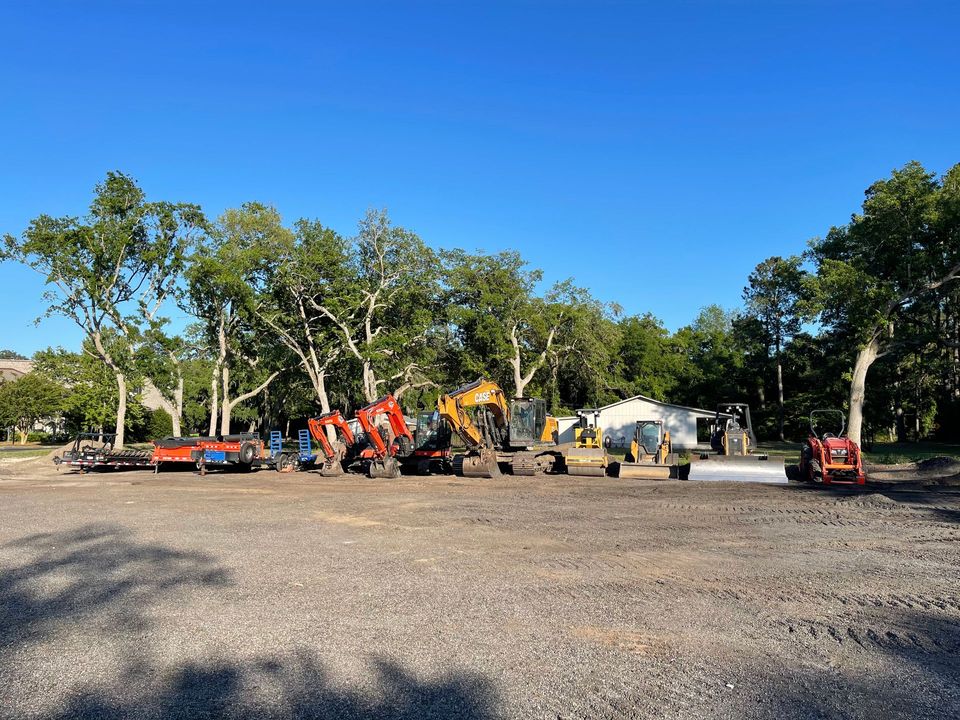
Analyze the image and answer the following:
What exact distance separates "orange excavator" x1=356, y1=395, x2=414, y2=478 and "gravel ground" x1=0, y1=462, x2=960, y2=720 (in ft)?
32.9

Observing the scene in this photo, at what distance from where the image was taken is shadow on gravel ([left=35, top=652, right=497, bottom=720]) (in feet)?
14.5

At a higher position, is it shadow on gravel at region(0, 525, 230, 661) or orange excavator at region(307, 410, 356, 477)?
orange excavator at region(307, 410, 356, 477)

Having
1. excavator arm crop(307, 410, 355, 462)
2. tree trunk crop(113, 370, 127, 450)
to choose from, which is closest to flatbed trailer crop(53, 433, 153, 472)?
tree trunk crop(113, 370, 127, 450)

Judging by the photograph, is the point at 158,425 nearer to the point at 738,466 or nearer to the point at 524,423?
the point at 524,423

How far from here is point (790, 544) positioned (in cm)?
989

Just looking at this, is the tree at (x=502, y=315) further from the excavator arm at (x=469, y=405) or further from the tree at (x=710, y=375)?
the tree at (x=710, y=375)

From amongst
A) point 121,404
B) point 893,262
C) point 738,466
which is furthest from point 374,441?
point 893,262

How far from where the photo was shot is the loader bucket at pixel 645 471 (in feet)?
73.7

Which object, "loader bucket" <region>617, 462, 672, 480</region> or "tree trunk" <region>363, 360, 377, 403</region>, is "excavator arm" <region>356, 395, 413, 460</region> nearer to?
"loader bucket" <region>617, 462, 672, 480</region>

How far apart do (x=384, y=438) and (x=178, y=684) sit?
62.7 ft

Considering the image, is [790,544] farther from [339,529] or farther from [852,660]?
[339,529]

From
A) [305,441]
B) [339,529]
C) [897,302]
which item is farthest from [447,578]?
[897,302]

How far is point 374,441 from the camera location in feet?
77.5

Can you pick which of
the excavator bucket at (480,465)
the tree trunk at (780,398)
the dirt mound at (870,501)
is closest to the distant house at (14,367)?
the excavator bucket at (480,465)
